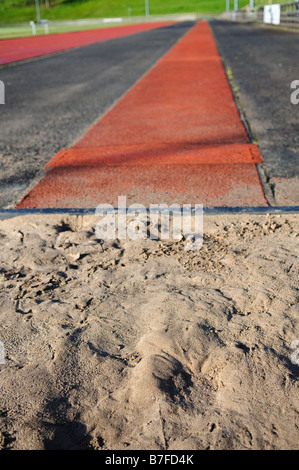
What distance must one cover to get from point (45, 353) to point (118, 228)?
51.5 inches

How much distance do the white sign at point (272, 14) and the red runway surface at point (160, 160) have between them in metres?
26.1

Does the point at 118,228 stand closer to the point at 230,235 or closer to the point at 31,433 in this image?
the point at 230,235

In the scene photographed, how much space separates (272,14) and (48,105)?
1148 inches

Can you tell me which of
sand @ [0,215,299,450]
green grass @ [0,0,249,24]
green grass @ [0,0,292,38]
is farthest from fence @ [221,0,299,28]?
green grass @ [0,0,249,24]

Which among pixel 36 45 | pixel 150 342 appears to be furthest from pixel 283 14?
pixel 150 342

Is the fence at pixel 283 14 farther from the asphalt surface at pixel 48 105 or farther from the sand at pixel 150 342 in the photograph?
the sand at pixel 150 342

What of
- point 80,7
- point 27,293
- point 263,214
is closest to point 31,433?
point 27,293

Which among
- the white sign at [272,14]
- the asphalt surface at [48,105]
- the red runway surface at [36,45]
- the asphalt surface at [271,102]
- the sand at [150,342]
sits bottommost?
the red runway surface at [36,45]

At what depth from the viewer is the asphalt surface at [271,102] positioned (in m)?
4.59

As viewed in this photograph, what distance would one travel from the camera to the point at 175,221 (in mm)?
3256

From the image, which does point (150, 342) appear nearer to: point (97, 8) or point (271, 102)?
point (271, 102)

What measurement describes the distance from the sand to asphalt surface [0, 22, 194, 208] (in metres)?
1.47

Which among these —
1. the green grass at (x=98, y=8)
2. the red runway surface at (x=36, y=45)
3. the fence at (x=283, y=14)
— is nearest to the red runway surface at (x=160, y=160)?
the red runway surface at (x=36, y=45)

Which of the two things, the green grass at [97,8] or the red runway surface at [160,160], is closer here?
the red runway surface at [160,160]
